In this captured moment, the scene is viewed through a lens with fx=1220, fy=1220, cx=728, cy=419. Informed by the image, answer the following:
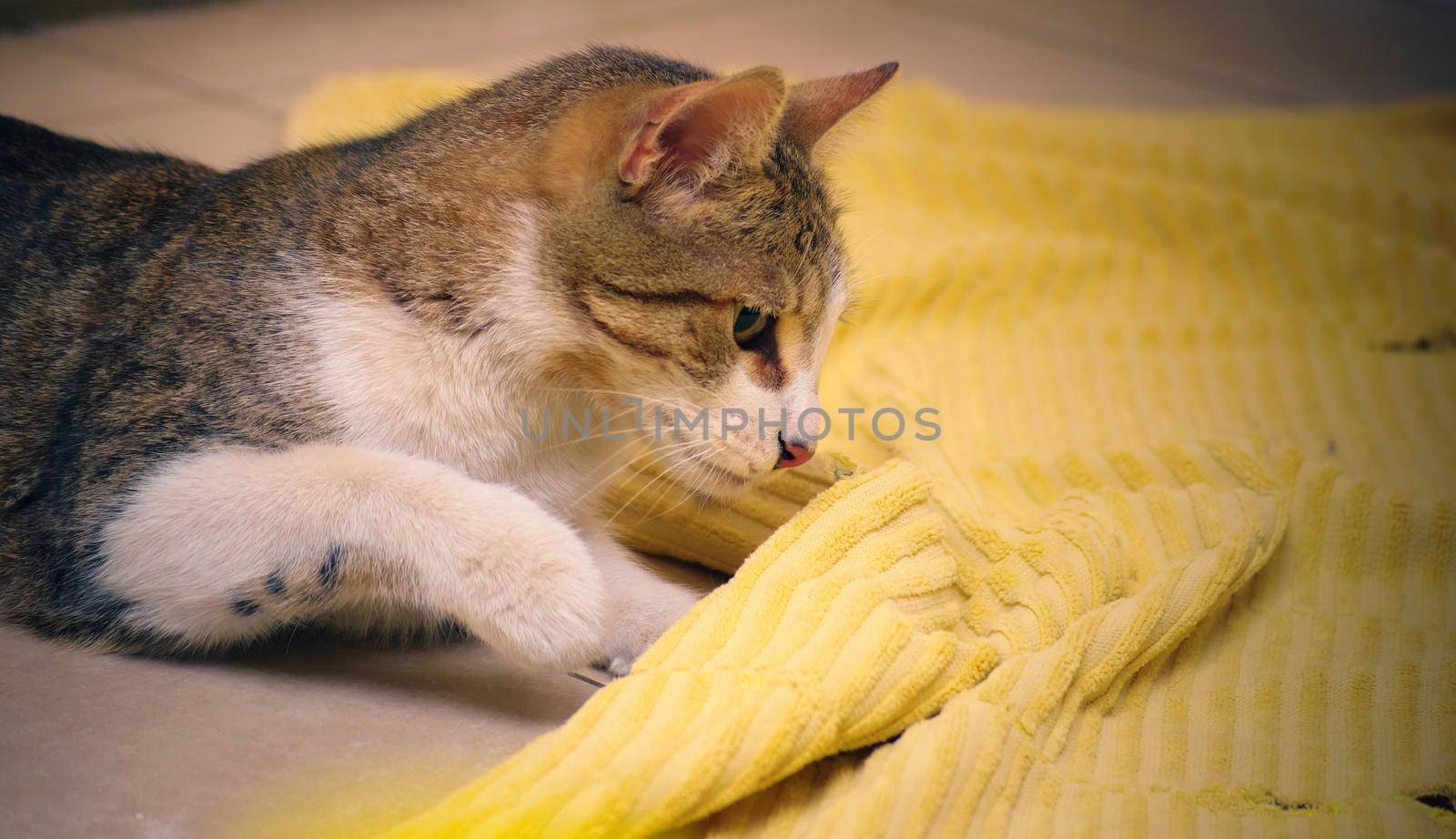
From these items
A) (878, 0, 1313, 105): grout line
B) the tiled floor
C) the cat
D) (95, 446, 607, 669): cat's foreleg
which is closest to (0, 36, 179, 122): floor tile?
the tiled floor

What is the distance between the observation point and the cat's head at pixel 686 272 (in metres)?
1.12

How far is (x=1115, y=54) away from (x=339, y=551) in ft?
10.1

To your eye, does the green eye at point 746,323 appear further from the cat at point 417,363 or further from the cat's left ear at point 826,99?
the cat's left ear at point 826,99

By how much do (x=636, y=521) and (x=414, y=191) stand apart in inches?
18.0

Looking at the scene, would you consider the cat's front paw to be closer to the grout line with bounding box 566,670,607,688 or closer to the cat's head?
the grout line with bounding box 566,670,607,688

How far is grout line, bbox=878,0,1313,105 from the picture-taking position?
10.6 ft

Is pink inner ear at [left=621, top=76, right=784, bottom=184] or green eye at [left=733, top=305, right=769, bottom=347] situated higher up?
pink inner ear at [left=621, top=76, right=784, bottom=184]

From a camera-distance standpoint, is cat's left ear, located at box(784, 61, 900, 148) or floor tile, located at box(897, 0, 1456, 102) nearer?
cat's left ear, located at box(784, 61, 900, 148)

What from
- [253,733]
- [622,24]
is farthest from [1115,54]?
[253,733]

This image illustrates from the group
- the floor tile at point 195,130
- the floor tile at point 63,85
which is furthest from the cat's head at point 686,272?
the floor tile at point 63,85

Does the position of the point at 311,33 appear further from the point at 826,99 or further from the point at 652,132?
the point at 652,132

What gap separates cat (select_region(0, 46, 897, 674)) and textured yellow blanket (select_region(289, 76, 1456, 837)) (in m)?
0.15

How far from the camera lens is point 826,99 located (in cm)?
127

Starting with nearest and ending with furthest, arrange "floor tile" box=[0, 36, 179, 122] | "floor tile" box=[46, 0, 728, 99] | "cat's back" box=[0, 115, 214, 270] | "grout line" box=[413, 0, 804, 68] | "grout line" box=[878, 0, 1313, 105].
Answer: "cat's back" box=[0, 115, 214, 270] < "floor tile" box=[0, 36, 179, 122] < "floor tile" box=[46, 0, 728, 99] < "grout line" box=[413, 0, 804, 68] < "grout line" box=[878, 0, 1313, 105]
